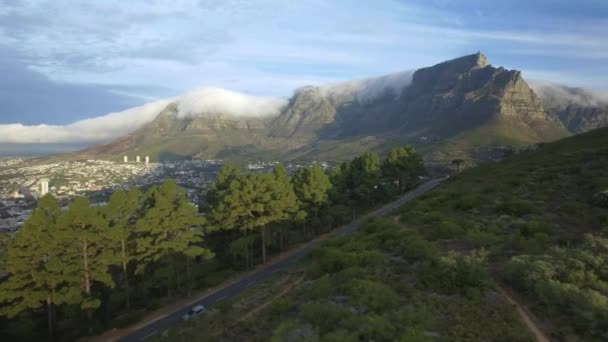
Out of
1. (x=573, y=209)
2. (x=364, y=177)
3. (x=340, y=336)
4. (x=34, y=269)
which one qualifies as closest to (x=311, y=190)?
(x=364, y=177)

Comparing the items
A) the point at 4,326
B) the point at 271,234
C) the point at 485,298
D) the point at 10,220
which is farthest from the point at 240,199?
the point at 10,220

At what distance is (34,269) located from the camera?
1075 inches

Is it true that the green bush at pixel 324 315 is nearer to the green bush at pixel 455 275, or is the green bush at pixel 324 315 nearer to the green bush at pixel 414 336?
the green bush at pixel 414 336

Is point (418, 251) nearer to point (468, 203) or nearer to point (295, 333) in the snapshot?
point (295, 333)

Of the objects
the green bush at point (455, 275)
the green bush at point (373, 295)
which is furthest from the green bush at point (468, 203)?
the green bush at point (373, 295)

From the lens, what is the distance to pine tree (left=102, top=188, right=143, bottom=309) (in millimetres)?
30891

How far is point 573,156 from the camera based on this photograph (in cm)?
3691

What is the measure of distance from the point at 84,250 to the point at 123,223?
4643 millimetres

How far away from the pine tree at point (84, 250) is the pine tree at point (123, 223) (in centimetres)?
90

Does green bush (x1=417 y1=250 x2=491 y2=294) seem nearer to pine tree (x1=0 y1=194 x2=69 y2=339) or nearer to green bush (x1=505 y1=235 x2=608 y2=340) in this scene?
green bush (x1=505 y1=235 x2=608 y2=340)

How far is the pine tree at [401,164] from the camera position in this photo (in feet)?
232

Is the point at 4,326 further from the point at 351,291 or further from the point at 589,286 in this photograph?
the point at 589,286

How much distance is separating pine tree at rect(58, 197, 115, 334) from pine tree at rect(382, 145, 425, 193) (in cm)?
5020

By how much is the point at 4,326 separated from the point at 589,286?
111ft
